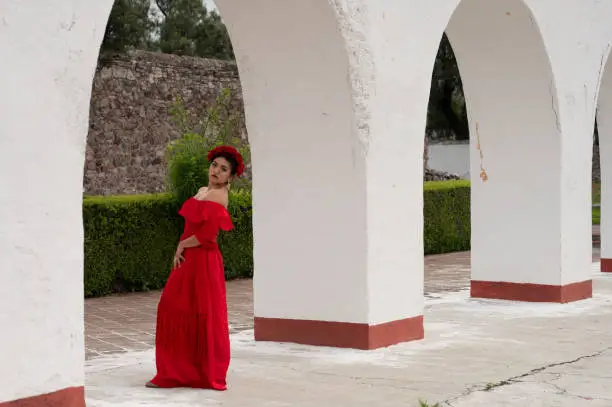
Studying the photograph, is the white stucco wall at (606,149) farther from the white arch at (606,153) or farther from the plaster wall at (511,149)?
the plaster wall at (511,149)

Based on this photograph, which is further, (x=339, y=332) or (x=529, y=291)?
(x=529, y=291)

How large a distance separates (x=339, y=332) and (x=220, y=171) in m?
1.84

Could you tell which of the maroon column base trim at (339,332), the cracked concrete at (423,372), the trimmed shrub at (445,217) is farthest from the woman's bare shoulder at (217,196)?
the trimmed shrub at (445,217)

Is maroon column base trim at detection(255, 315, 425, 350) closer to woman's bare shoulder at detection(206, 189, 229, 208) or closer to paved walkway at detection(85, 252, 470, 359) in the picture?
paved walkway at detection(85, 252, 470, 359)

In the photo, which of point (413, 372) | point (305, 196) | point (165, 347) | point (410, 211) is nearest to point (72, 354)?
point (165, 347)

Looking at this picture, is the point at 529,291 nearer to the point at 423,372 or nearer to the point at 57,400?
the point at 423,372

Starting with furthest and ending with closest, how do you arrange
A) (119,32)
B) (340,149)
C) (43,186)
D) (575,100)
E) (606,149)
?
(119,32), (606,149), (575,100), (340,149), (43,186)

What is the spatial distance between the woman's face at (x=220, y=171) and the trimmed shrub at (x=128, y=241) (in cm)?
582

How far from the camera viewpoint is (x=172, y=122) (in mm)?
17266

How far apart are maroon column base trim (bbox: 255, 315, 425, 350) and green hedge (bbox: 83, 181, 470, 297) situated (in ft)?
15.3

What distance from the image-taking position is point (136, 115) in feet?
54.6

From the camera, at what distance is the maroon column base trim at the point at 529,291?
9.88 metres

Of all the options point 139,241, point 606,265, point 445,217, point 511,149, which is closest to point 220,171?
point 511,149

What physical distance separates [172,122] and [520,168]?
8650 mm
